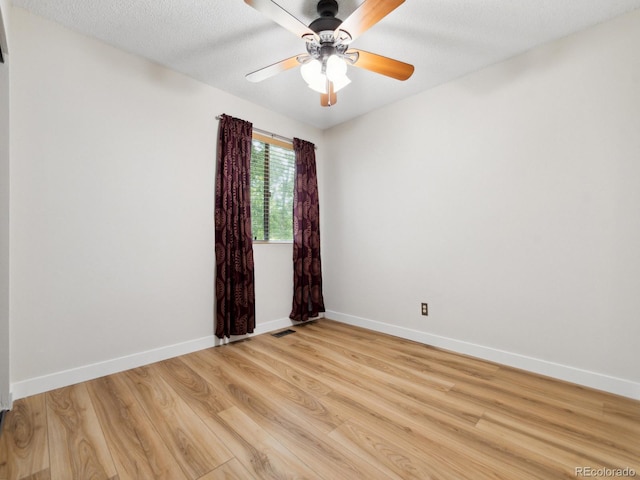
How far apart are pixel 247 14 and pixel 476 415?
9.22ft

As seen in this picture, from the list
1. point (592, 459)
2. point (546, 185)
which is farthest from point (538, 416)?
point (546, 185)

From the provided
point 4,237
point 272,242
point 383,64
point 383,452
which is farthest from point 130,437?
point 383,64

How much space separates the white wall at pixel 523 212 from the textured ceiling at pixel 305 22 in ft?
0.78

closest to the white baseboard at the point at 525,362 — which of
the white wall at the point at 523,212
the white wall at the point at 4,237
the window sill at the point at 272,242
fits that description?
the white wall at the point at 523,212

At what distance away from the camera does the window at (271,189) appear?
3.03 m

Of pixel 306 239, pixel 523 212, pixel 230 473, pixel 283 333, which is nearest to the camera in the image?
pixel 230 473

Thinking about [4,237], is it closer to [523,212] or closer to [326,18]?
→ [326,18]

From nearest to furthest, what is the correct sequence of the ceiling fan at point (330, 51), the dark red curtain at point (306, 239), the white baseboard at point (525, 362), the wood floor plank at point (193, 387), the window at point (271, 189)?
the ceiling fan at point (330, 51)
the wood floor plank at point (193, 387)
the white baseboard at point (525, 362)
the window at point (271, 189)
the dark red curtain at point (306, 239)

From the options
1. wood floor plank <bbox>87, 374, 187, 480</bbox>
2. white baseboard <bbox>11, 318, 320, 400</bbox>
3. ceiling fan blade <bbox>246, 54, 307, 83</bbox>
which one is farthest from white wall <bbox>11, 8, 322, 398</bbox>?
ceiling fan blade <bbox>246, 54, 307, 83</bbox>

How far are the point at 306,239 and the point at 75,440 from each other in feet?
8.06

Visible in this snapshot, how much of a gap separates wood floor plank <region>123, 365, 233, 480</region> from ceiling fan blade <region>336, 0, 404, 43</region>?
221 cm

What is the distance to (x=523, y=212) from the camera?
2.12m

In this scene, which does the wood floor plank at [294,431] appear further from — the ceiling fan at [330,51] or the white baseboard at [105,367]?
the ceiling fan at [330,51]

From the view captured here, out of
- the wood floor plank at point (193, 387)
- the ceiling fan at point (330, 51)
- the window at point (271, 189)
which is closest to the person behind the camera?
the ceiling fan at point (330, 51)
